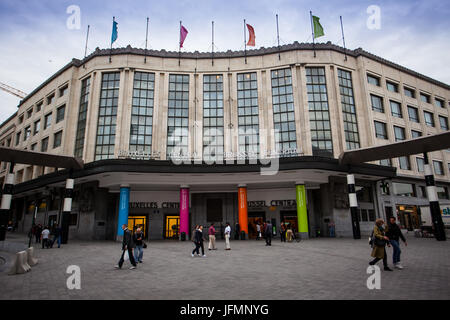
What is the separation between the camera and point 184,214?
90.0ft

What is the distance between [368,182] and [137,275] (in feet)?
102

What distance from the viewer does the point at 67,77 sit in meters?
38.2

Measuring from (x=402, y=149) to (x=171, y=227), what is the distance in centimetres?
2414

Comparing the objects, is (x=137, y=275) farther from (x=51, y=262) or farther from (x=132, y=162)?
(x=132, y=162)

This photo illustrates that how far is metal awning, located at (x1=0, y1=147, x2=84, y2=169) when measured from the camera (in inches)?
845

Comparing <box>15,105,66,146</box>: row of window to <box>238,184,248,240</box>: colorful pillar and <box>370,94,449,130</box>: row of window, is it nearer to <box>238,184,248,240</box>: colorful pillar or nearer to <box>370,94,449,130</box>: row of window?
<box>238,184,248,240</box>: colorful pillar

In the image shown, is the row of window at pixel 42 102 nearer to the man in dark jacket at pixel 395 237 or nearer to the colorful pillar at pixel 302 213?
the colorful pillar at pixel 302 213

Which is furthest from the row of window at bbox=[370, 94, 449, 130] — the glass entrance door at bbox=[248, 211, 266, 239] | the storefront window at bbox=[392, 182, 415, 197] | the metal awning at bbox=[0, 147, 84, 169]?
the metal awning at bbox=[0, 147, 84, 169]

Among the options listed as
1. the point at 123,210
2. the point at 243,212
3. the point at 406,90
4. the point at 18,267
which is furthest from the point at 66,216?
the point at 406,90

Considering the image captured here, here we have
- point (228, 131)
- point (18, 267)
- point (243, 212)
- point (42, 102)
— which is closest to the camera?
point (18, 267)

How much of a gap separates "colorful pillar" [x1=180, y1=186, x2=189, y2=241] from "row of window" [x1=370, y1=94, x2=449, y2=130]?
25.9 meters

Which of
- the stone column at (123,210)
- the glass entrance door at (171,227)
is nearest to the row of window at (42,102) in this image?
the stone column at (123,210)

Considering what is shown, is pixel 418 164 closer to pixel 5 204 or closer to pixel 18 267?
pixel 18 267

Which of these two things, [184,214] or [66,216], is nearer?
[66,216]
